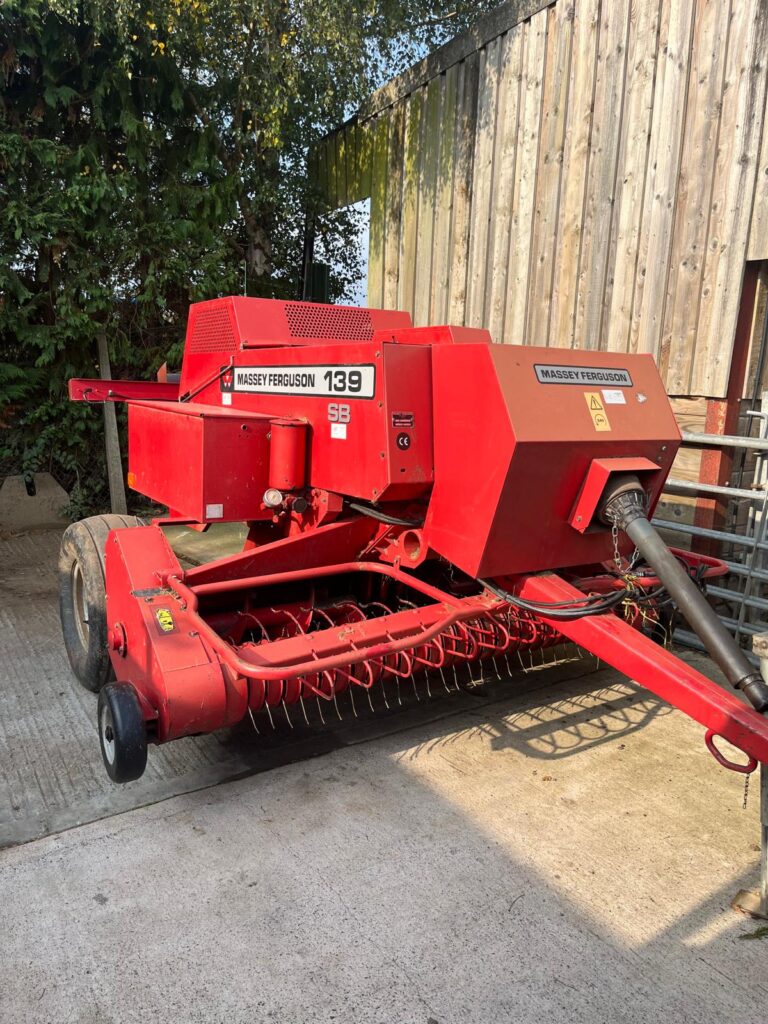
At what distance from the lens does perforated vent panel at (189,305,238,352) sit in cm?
411

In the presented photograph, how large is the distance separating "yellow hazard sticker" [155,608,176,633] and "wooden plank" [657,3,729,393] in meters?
3.34

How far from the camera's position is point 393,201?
723cm

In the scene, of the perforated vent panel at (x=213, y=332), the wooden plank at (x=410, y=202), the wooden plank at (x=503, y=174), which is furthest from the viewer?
the wooden plank at (x=410, y=202)

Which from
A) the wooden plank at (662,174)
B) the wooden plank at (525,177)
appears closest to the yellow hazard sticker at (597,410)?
the wooden plank at (662,174)

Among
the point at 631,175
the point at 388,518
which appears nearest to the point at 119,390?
the point at 388,518

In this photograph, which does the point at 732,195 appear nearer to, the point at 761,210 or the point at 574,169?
the point at 761,210

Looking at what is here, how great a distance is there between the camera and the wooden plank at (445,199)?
6430mm

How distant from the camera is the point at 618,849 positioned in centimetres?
274

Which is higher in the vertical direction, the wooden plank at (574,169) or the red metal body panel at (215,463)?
the wooden plank at (574,169)

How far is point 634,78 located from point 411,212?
255 cm

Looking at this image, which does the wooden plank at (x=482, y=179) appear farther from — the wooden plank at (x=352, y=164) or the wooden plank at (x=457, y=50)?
the wooden plank at (x=352, y=164)

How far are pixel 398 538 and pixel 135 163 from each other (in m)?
5.41

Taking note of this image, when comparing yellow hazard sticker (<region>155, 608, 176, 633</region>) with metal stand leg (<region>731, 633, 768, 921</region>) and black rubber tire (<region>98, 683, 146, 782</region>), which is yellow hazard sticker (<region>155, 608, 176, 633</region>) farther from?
metal stand leg (<region>731, 633, 768, 921</region>)

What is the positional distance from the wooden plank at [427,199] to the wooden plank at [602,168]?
181cm
